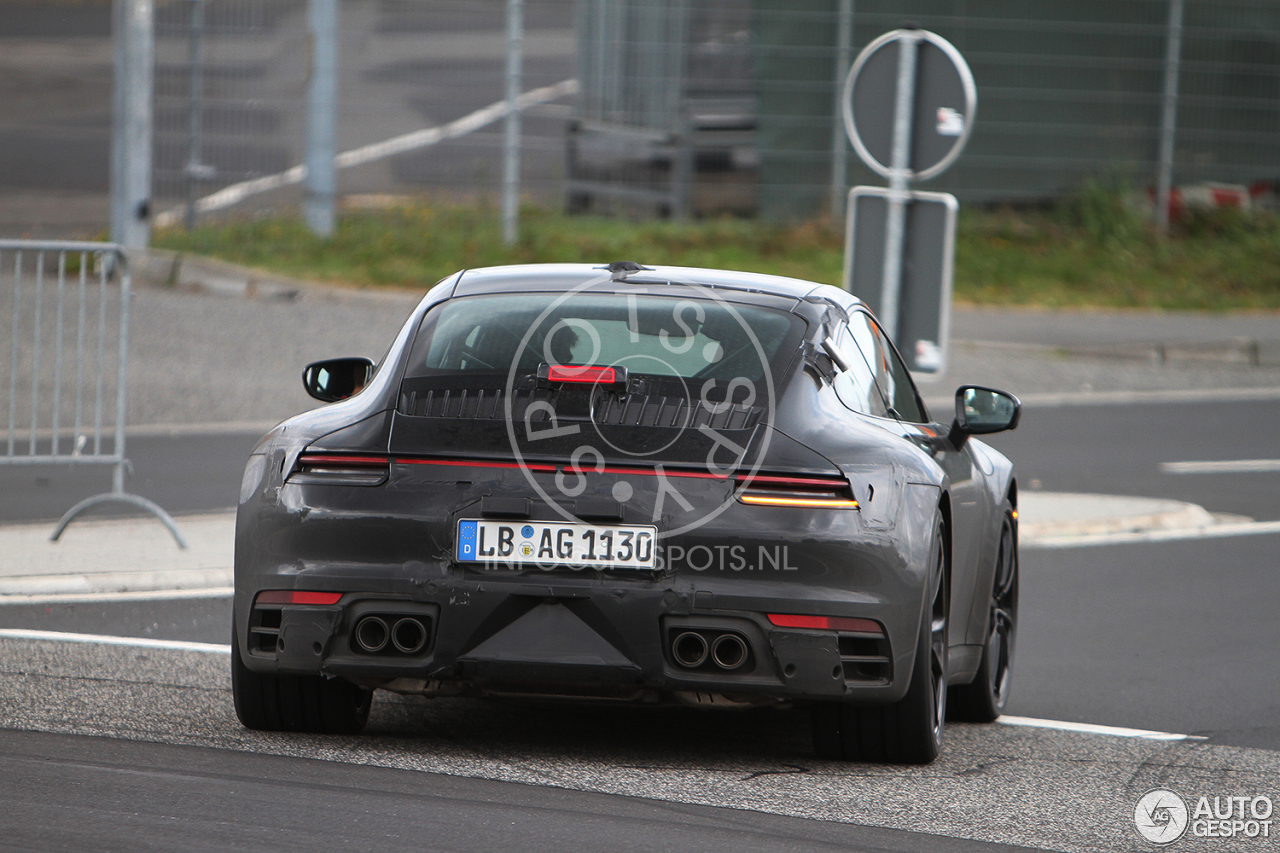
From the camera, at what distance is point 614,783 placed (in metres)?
5.12

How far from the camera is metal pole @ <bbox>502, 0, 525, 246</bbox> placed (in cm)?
1988

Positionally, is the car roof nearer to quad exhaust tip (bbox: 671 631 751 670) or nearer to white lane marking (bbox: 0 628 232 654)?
quad exhaust tip (bbox: 671 631 751 670)

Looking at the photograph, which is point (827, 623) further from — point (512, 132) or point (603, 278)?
point (512, 132)

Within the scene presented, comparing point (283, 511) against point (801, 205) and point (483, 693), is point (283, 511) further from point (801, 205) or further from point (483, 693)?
point (801, 205)

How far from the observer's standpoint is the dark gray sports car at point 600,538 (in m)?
5.04

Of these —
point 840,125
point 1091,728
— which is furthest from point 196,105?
point 1091,728

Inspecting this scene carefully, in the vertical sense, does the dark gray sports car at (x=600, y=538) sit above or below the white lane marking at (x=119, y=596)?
above

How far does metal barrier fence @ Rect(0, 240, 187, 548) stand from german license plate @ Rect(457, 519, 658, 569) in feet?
13.9

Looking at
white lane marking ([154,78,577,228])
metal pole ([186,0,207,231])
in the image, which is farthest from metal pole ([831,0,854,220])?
metal pole ([186,0,207,231])

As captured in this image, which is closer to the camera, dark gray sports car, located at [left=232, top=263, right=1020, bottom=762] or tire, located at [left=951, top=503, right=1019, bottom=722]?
dark gray sports car, located at [left=232, top=263, right=1020, bottom=762]

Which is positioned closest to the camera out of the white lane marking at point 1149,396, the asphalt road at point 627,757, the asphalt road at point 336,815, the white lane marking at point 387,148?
the asphalt road at point 336,815

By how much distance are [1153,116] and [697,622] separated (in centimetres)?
1905

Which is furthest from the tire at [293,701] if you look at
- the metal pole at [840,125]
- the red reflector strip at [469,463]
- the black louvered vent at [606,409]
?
the metal pole at [840,125]

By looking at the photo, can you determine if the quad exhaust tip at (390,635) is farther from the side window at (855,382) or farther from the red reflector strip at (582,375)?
A: the side window at (855,382)
